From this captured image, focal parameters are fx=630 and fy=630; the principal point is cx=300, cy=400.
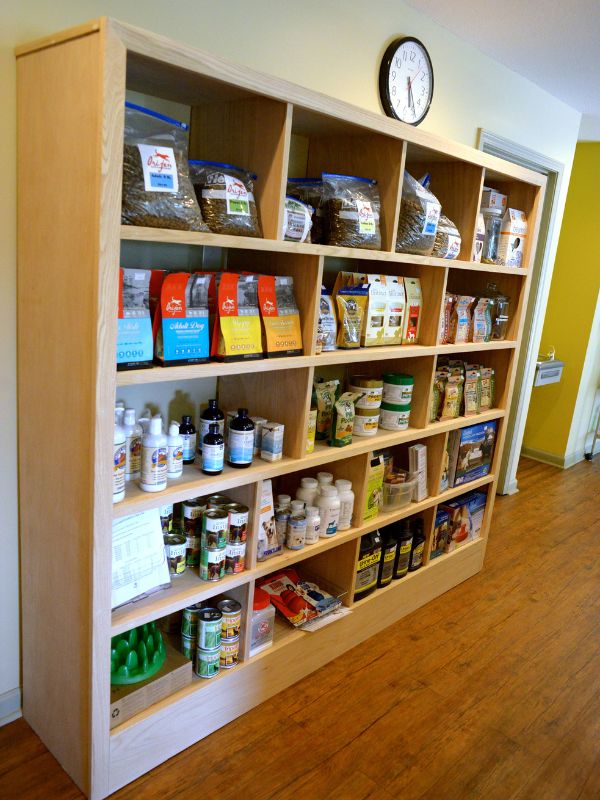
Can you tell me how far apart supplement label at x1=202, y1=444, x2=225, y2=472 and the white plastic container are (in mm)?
263

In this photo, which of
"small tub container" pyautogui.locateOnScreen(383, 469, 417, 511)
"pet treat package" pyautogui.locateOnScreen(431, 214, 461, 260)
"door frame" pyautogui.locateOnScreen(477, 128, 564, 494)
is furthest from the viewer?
"door frame" pyautogui.locateOnScreen(477, 128, 564, 494)

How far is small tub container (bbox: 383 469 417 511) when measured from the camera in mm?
2483

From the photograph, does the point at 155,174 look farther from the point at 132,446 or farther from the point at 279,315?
the point at 132,446

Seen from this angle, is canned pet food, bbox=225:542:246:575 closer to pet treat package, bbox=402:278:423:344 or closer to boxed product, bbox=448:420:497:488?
pet treat package, bbox=402:278:423:344

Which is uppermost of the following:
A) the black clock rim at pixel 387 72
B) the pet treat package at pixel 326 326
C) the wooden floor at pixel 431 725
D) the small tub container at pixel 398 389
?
the black clock rim at pixel 387 72

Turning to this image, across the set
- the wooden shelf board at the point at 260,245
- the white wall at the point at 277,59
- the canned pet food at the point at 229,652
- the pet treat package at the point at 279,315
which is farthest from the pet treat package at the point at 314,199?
the canned pet food at the point at 229,652

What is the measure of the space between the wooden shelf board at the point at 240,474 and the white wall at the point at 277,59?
42 centimetres

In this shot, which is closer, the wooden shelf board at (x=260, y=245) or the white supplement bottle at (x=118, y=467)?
the wooden shelf board at (x=260, y=245)

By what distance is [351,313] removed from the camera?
83.3 inches

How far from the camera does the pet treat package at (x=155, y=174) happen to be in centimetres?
140

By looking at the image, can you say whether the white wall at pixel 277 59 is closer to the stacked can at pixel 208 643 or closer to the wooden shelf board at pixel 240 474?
the wooden shelf board at pixel 240 474

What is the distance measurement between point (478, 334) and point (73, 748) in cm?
210

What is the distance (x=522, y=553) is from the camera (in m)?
3.38

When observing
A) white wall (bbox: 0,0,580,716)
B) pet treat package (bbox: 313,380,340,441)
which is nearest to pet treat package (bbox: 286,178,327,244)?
white wall (bbox: 0,0,580,716)
